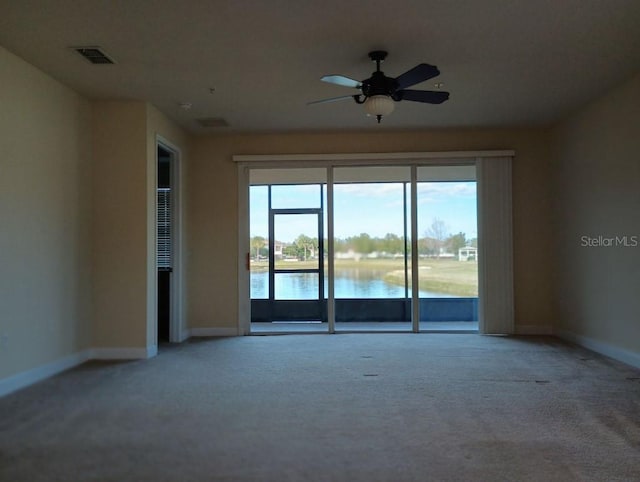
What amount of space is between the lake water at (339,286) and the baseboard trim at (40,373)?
255 cm

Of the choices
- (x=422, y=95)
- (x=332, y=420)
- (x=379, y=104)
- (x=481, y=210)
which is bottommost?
(x=332, y=420)

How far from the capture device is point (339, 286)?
260 inches

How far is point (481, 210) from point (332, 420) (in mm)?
4072

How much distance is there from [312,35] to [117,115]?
2.55 m

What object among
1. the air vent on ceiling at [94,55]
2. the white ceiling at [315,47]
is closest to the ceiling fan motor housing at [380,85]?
the white ceiling at [315,47]

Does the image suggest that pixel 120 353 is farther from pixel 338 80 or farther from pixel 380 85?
pixel 380 85

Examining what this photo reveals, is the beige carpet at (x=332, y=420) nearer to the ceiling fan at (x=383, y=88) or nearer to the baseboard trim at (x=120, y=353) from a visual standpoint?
the baseboard trim at (x=120, y=353)

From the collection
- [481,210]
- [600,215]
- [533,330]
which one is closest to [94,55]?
[481,210]

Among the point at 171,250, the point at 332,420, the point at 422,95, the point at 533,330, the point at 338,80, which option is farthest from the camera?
the point at 533,330

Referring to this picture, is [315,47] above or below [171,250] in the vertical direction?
above

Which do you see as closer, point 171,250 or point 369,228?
point 171,250

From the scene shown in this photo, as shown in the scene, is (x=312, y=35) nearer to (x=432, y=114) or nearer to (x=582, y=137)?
(x=432, y=114)

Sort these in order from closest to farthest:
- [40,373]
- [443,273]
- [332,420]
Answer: [332,420]
[40,373]
[443,273]

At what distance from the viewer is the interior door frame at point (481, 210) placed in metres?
6.19
